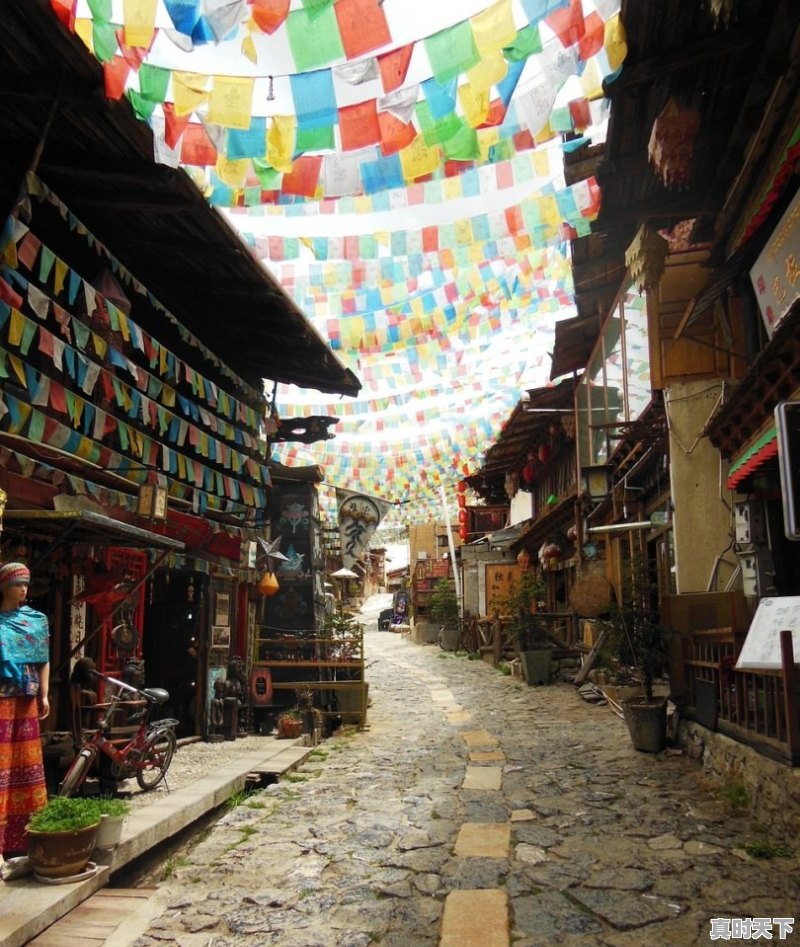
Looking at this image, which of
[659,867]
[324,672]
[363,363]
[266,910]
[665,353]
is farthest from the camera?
[363,363]

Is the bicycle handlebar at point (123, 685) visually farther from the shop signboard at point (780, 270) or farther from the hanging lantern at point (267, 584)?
the shop signboard at point (780, 270)

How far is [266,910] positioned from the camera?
5453 mm

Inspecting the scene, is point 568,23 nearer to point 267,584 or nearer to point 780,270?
point 780,270

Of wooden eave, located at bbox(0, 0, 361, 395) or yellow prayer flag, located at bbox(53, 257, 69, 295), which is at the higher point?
wooden eave, located at bbox(0, 0, 361, 395)

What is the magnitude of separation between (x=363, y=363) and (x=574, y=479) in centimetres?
703

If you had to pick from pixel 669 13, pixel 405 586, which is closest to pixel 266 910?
pixel 669 13

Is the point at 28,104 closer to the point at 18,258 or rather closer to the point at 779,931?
the point at 18,258

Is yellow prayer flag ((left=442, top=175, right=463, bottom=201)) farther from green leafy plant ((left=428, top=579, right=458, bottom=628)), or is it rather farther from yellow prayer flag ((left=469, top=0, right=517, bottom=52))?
green leafy plant ((left=428, top=579, right=458, bottom=628))

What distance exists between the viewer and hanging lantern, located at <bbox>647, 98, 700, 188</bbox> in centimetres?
803

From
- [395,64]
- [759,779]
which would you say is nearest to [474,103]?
[395,64]

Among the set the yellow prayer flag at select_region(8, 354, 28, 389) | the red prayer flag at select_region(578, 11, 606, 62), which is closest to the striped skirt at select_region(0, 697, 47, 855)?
the yellow prayer flag at select_region(8, 354, 28, 389)

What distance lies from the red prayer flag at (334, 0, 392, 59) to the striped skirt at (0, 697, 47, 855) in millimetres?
5907

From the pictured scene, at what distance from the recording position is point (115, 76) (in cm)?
630

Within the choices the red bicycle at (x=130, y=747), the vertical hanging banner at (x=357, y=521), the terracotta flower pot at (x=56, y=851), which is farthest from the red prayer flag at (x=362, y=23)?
the vertical hanging banner at (x=357, y=521)
